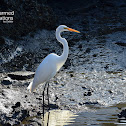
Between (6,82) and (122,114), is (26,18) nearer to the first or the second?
(6,82)

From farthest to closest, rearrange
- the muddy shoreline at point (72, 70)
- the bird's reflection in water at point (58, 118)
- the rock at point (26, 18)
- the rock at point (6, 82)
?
the rock at point (26, 18)
the rock at point (6, 82)
the muddy shoreline at point (72, 70)
the bird's reflection in water at point (58, 118)

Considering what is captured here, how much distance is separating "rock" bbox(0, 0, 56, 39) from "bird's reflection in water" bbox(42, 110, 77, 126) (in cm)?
602

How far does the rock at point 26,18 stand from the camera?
11.5m

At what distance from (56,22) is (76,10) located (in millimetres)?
3553

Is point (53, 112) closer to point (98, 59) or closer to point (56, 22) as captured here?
point (98, 59)

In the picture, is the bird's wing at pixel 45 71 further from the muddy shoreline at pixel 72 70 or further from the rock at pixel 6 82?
the rock at pixel 6 82

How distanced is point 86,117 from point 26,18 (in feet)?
25.3

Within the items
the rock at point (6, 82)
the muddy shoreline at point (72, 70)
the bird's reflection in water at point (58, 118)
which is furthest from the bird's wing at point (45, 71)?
the rock at point (6, 82)

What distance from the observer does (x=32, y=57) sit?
9867 mm

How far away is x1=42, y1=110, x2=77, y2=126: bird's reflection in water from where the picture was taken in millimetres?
5344

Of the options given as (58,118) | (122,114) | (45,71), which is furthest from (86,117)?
(45,71)

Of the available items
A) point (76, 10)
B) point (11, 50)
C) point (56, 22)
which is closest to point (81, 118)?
point (11, 50)

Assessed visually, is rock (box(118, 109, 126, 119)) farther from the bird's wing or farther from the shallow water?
the bird's wing

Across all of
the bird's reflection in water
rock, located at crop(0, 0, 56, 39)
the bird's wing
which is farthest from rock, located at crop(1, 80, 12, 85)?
rock, located at crop(0, 0, 56, 39)
